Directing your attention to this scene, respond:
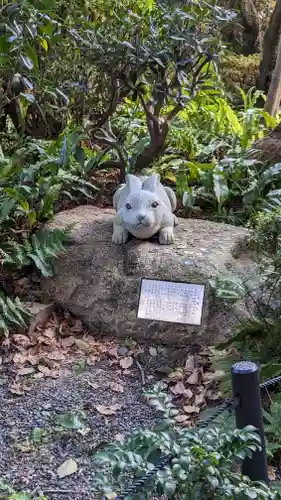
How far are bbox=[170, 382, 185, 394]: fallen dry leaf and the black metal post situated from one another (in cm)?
145

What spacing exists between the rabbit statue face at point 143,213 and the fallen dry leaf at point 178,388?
1.11 metres

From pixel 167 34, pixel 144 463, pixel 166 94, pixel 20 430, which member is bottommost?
pixel 20 430

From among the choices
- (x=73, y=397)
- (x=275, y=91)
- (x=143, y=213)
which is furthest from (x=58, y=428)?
(x=275, y=91)

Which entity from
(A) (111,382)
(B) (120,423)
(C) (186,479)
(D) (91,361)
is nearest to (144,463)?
(C) (186,479)

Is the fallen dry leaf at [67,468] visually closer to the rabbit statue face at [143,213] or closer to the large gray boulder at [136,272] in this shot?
the large gray boulder at [136,272]

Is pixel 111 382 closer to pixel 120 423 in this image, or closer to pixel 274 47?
pixel 120 423

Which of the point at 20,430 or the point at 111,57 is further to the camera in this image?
the point at 111,57

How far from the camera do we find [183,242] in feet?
13.9

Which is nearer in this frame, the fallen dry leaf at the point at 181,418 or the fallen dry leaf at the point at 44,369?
the fallen dry leaf at the point at 181,418

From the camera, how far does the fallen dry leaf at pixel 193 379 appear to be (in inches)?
136

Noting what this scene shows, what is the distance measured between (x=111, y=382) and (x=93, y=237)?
127cm

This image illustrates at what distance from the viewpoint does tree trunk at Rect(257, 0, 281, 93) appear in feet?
25.1

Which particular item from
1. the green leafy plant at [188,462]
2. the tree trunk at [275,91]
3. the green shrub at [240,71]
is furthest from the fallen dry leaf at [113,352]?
the green shrub at [240,71]

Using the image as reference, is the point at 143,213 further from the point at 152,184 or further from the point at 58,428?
the point at 58,428
